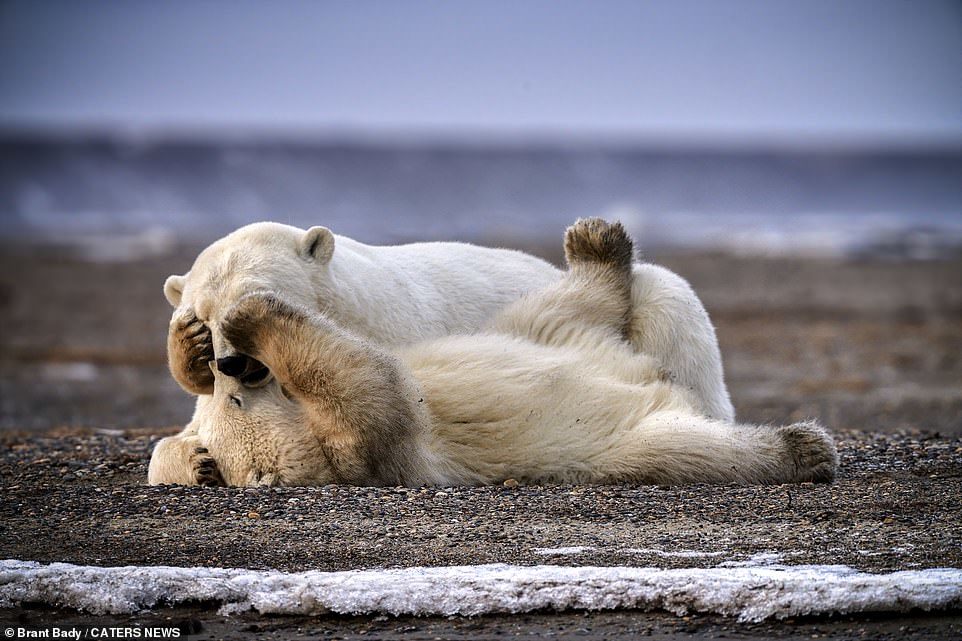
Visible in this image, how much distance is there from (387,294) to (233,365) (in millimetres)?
853

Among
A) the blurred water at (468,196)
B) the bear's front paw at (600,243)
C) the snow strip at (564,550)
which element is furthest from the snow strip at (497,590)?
the blurred water at (468,196)

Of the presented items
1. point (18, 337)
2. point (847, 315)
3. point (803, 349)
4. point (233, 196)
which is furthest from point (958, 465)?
point (233, 196)

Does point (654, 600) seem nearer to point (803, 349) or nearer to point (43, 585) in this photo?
point (43, 585)

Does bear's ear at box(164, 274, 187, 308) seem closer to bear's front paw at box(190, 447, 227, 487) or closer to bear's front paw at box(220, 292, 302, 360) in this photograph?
bear's front paw at box(220, 292, 302, 360)

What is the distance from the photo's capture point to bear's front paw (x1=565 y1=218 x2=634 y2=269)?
19.1 feet

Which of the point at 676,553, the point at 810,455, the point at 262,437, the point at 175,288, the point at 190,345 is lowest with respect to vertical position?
the point at 676,553

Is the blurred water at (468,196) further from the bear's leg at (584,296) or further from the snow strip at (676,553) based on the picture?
the snow strip at (676,553)

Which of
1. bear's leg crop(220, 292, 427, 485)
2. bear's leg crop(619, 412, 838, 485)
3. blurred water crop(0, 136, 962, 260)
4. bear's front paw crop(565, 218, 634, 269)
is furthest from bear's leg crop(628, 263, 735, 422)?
blurred water crop(0, 136, 962, 260)

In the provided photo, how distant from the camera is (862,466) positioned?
551 cm

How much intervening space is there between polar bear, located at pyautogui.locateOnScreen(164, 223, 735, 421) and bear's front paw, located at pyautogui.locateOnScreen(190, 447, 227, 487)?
0.31 metres

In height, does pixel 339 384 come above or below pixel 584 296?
below

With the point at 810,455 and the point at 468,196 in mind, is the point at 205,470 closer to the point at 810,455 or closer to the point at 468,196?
the point at 810,455

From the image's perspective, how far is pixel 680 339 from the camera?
18.6 ft

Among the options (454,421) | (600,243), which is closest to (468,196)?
(600,243)
